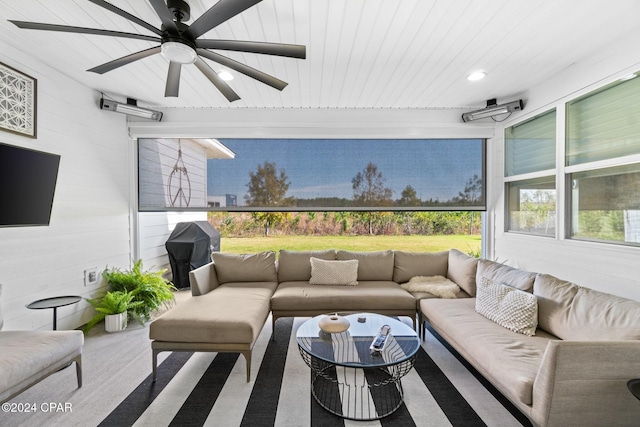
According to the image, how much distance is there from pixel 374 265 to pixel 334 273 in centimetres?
53

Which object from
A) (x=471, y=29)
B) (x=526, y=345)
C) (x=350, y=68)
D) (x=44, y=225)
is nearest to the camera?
(x=526, y=345)

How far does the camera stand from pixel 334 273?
3.49 meters

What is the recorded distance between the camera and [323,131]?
413 centimetres

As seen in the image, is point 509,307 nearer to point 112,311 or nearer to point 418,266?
point 418,266

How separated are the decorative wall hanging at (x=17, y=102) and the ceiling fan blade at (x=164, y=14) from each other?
77.9 inches

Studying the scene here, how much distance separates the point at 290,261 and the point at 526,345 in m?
2.44

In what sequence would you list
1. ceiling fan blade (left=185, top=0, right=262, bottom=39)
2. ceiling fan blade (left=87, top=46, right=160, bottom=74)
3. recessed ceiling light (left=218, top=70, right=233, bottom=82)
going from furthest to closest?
1. recessed ceiling light (left=218, top=70, right=233, bottom=82)
2. ceiling fan blade (left=87, top=46, right=160, bottom=74)
3. ceiling fan blade (left=185, top=0, right=262, bottom=39)

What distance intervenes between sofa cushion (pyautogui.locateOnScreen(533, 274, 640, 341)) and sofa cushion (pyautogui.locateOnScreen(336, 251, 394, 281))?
1.54 meters

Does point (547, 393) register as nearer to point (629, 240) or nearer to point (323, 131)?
point (629, 240)

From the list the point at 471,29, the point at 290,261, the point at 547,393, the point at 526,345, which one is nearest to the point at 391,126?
the point at 471,29

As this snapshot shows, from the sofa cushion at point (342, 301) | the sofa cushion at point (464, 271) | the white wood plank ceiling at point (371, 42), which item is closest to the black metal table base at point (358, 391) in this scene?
the sofa cushion at point (342, 301)

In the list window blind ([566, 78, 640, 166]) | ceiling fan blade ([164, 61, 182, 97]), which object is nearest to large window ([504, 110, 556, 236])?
window blind ([566, 78, 640, 166])

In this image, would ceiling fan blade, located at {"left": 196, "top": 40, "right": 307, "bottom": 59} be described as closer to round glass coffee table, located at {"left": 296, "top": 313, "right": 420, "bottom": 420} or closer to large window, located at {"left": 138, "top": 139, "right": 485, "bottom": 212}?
round glass coffee table, located at {"left": 296, "top": 313, "right": 420, "bottom": 420}

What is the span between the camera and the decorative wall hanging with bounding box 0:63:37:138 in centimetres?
255
